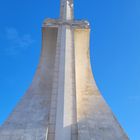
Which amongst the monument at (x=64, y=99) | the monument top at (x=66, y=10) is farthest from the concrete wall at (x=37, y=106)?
the monument top at (x=66, y=10)

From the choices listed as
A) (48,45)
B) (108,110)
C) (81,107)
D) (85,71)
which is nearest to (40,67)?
(48,45)

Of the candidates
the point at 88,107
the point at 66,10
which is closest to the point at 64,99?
the point at 88,107

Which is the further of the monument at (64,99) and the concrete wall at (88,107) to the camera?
the concrete wall at (88,107)

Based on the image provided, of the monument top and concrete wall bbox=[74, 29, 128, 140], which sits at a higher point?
the monument top

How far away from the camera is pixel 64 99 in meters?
10.5

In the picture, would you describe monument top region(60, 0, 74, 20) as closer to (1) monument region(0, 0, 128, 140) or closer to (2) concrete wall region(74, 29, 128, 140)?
(1) monument region(0, 0, 128, 140)

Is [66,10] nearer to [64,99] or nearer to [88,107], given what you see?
[88,107]

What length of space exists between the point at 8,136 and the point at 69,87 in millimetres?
3037

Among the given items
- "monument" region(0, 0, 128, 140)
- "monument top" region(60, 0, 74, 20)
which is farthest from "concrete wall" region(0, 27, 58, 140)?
"monument top" region(60, 0, 74, 20)

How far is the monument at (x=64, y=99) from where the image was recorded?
981cm

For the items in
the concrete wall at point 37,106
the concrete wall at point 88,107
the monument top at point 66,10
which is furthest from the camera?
the monument top at point 66,10

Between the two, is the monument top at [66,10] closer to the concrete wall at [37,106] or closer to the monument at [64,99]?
the monument at [64,99]

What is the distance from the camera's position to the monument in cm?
981

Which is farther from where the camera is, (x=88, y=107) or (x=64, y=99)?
(x=88, y=107)
